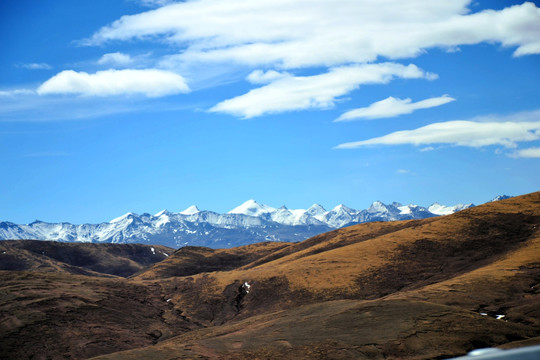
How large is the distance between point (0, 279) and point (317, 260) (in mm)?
61566

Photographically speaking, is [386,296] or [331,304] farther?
[386,296]

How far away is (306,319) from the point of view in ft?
191

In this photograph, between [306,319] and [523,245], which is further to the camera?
[523,245]

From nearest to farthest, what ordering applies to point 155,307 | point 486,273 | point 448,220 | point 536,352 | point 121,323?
point 536,352 < point 486,273 < point 121,323 < point 155,307 < point 448,220

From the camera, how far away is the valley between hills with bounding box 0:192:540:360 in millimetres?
47969

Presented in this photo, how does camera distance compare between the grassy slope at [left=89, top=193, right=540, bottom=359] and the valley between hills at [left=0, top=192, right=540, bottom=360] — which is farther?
the valley between hills at [left=0, top=192, right=540, bottom=360]

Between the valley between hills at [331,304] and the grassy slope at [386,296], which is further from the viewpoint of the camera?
the valley between hills at [331,304]

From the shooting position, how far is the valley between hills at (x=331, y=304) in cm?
4797

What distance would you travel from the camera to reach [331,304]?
66.2m

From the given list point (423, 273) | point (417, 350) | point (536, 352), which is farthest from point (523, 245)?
point (536, 352)

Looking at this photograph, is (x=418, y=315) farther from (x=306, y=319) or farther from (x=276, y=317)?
(x=276, y=317)

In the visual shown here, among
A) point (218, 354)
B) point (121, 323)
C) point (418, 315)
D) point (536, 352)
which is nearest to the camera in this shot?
point (536, 352)

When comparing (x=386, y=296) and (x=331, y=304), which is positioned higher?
(x=331, y=304)

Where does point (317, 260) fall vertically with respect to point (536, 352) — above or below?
below
